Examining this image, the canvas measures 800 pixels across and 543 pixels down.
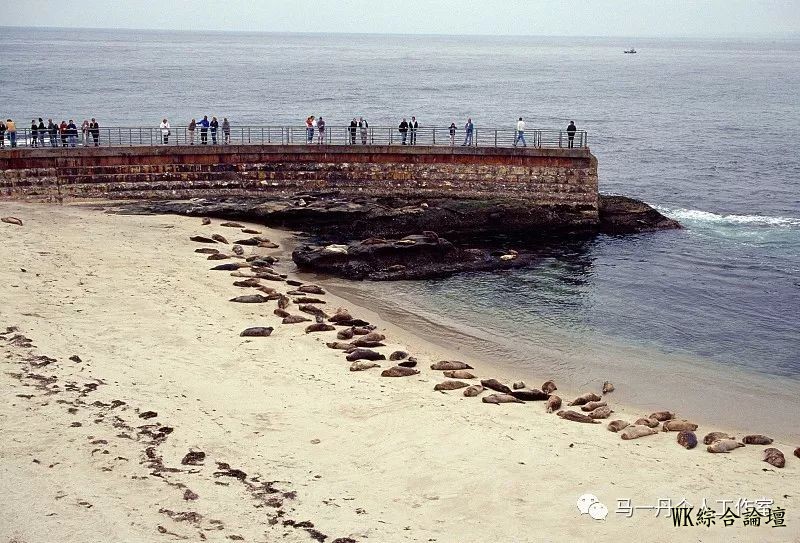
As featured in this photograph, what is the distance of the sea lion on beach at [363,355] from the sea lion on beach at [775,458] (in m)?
9.18

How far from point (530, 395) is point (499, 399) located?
2.96 ft

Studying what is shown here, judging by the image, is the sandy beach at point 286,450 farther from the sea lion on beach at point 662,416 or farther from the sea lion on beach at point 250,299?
the sea lion on beach at point 250,299

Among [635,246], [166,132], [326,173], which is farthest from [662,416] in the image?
[166,132]

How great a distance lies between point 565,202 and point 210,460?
2655 centimetres

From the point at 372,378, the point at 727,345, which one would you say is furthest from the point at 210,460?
the point at 727,345

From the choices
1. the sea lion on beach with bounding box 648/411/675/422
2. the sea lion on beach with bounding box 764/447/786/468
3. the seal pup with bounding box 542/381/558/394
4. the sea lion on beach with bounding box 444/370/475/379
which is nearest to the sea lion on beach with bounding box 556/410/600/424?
the sea lion on beach with bounding box 648/411/675/422

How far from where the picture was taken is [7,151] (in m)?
38.3

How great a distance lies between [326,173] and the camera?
41406 millimetres

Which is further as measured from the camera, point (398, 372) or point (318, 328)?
point (318, 328)

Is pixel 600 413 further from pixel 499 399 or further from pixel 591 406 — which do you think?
pixel 499 399

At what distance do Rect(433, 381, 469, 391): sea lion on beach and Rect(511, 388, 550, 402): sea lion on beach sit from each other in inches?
45.5

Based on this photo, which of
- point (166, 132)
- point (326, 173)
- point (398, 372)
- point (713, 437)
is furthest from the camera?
point (166, 132)

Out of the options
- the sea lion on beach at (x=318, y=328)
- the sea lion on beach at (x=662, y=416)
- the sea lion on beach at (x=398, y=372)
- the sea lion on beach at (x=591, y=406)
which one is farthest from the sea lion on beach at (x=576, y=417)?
the sea lion on beach at (x=318, y=328)

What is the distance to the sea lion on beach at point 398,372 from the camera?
22.6 m
